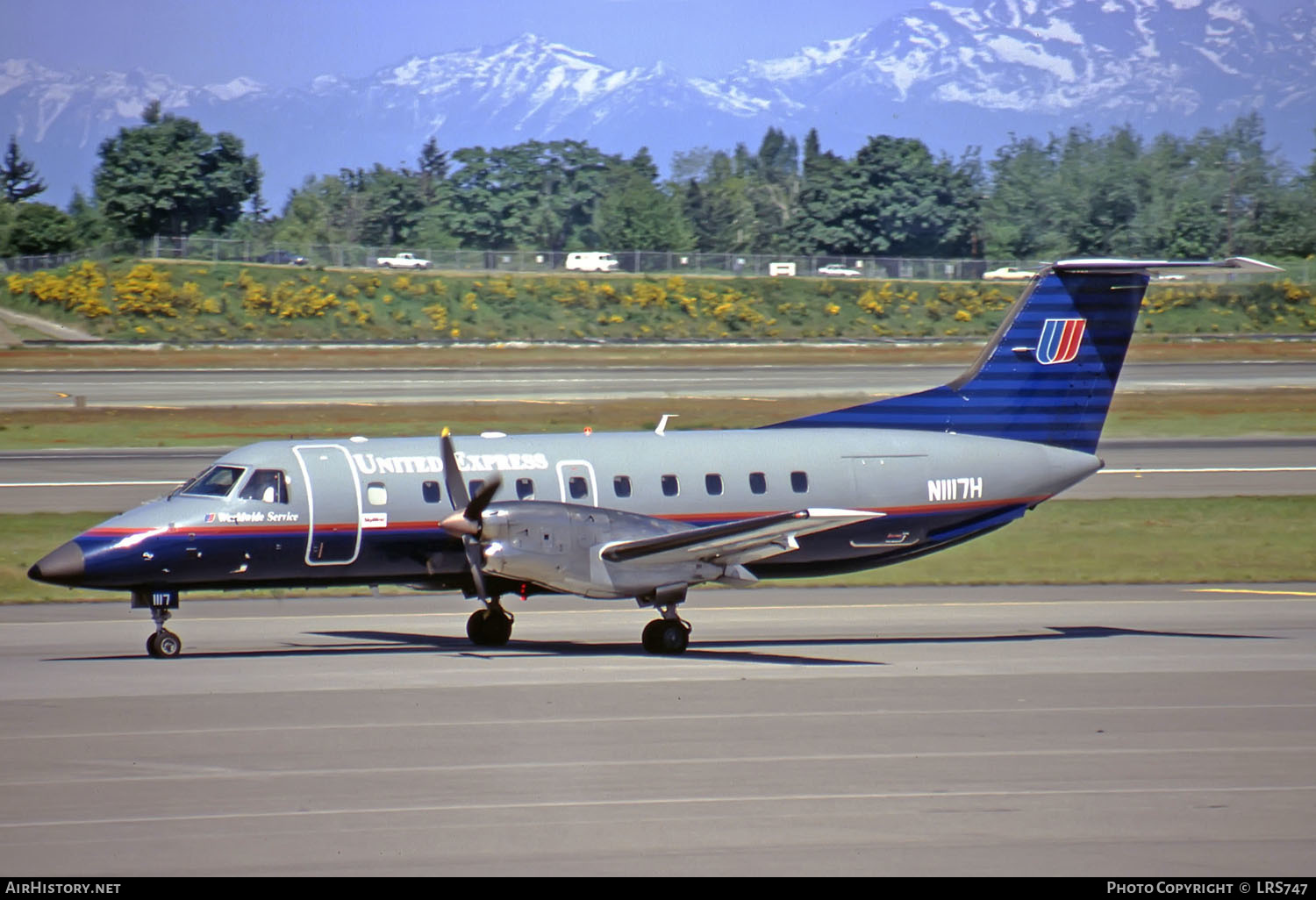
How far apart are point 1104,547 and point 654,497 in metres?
13.6

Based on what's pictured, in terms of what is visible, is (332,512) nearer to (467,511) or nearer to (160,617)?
(467,511)

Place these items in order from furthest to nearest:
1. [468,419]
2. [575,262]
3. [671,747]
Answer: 1. [575,262]
2. [468,419]
3. [671,747]

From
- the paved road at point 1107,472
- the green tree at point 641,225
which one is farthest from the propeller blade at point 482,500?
the green tree at point 641,225

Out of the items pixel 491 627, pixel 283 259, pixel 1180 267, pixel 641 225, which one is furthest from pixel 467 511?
pixel 641 225

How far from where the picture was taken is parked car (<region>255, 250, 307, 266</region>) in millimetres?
108250

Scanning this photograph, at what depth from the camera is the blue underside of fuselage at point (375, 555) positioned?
19.5 metres

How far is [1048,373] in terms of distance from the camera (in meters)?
24.1

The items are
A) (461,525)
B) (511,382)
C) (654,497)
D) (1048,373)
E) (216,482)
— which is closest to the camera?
(461,525)

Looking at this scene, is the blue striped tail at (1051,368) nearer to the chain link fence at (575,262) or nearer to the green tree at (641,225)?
the chain link fence at (575,262)

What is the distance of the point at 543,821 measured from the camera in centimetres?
1164

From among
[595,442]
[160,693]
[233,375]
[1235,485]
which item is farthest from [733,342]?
[160,693]

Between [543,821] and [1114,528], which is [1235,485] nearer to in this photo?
[1114,528]

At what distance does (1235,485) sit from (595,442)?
2388 centimetres

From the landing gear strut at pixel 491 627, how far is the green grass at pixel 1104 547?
281 inches
